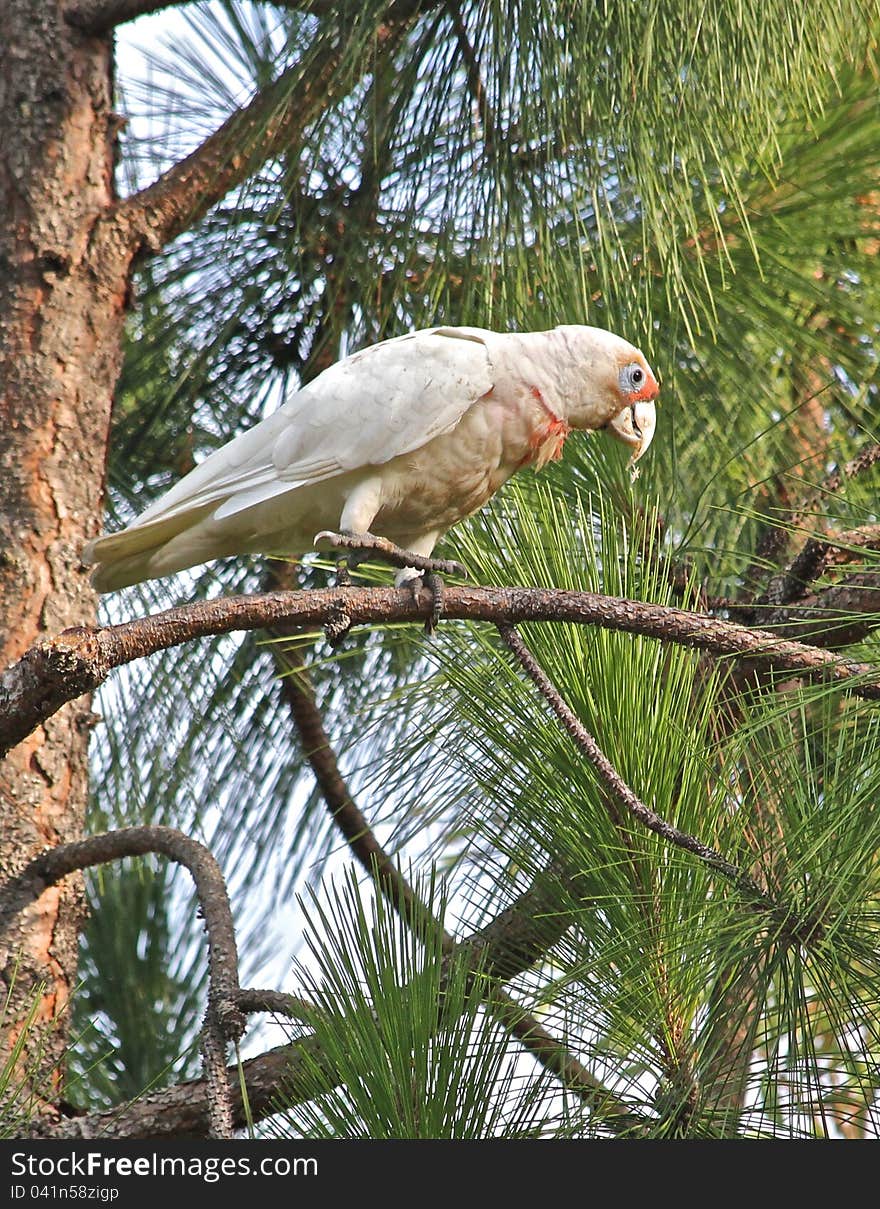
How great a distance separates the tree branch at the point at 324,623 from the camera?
1.11 metres

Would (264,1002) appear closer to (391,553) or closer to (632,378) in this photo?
(391,553)

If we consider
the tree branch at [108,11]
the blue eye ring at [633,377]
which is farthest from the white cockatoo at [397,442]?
the tree branch at [108,11]

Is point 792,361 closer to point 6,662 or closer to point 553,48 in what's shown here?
point 553,48

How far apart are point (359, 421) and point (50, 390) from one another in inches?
19.8

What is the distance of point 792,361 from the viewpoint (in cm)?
201

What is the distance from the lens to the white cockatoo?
1.66 meters

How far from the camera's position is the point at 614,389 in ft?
5.68

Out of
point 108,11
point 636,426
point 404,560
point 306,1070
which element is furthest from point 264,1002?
point 108,11

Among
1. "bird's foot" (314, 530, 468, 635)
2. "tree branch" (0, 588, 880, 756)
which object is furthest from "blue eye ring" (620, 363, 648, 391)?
"tree branch" (0, 588, 880, 756)

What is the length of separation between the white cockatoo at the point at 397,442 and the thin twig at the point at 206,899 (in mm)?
347

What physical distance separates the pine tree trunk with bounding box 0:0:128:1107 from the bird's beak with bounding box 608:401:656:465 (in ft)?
2.50

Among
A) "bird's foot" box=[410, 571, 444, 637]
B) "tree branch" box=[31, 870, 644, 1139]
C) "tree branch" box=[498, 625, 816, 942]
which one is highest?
"bird's foot" box=[410, 571, 444, 637]

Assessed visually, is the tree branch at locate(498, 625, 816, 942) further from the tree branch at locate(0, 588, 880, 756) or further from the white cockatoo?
the white cockatoo

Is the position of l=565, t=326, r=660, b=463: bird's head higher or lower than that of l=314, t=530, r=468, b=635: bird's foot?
higher
